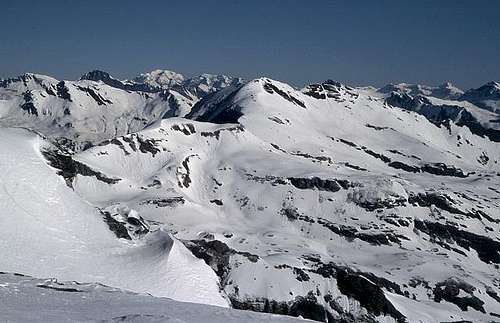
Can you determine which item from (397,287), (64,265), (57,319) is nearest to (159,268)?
(64,265)

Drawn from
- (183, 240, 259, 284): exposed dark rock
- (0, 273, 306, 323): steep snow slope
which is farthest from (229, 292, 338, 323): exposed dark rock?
(0, 273, 306, 323): steep snow slope

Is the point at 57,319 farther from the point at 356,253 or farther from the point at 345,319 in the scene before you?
the point at 356,253

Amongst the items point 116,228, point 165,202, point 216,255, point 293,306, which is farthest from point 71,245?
point 165,202

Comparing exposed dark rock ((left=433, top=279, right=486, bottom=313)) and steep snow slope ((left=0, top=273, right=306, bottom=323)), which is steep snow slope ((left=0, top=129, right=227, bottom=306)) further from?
exposed dark rock ((left=433, top=279, right=486, bottom=313))

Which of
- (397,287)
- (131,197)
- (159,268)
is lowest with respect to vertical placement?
(397,287)

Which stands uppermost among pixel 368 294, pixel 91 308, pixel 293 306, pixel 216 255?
pixel 216 255

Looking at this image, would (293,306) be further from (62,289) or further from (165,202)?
(62,289)
